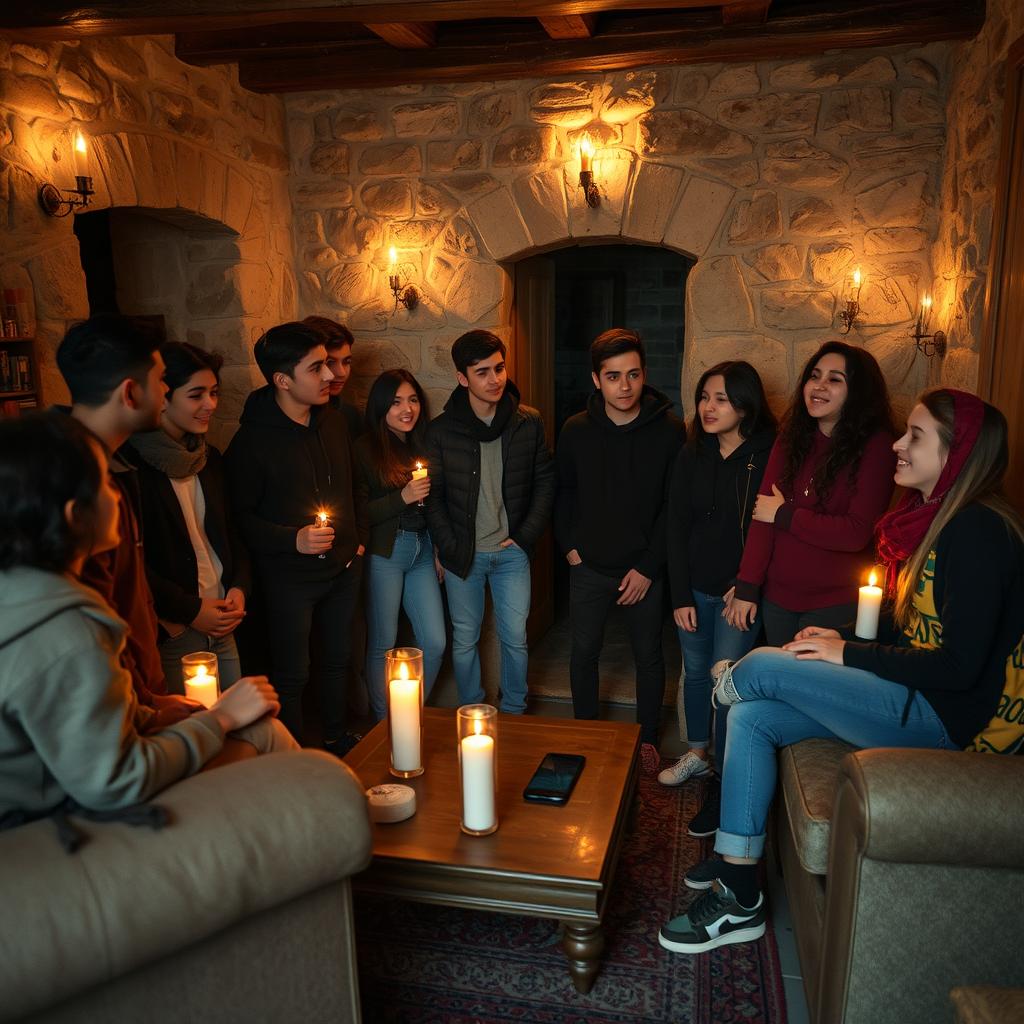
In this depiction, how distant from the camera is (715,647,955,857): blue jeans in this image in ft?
6.76

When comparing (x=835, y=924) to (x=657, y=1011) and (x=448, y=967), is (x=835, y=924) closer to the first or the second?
(x=657, y=1011)

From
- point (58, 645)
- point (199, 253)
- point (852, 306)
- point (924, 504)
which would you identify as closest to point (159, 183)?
point (199, 253)

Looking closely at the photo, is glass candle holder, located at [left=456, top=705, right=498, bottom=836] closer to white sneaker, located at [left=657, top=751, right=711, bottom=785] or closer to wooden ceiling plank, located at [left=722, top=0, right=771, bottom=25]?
white sneaker, located at [left=657, top=751, right=711, bottom=785]

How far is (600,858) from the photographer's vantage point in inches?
74.3

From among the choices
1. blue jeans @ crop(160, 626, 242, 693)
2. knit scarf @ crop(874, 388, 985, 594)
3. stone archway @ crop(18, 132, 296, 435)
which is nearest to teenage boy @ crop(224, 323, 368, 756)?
blue jeans @ crop(160, 626, 242, 693)

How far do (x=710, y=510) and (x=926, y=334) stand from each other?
1.16 meters

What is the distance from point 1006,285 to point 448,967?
8.05 feet

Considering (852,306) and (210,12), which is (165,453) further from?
(852,306)

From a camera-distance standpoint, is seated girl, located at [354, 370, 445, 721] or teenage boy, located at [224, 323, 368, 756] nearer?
teenage boy, located at [224, 323, 368, 756]

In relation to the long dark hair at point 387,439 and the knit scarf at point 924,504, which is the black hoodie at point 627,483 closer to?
the long dark hair at point 387,439

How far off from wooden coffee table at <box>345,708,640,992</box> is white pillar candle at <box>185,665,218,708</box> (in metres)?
0.46

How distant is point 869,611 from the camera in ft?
7.27

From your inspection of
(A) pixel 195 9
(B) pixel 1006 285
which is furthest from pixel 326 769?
(B) pixel 1006 285

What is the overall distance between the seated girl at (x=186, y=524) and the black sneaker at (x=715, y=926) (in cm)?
152
